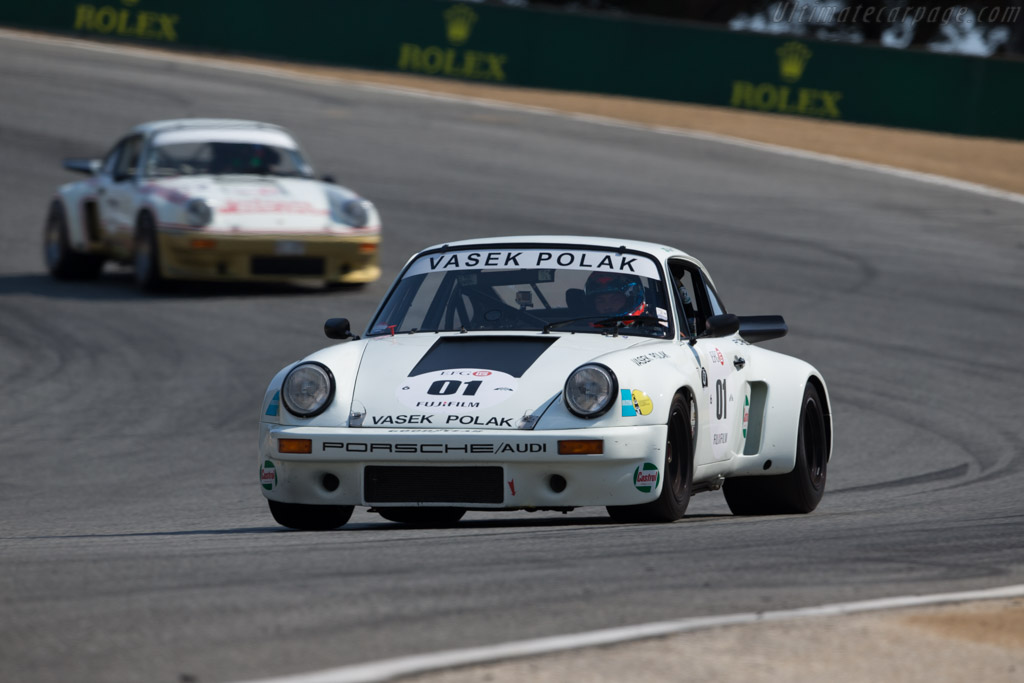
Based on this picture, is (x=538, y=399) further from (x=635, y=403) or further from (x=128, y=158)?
(x=128, y=158)

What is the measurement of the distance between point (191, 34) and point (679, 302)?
28260 mm

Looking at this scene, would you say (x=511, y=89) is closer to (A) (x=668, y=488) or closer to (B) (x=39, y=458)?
(B) (x=39, y=458)

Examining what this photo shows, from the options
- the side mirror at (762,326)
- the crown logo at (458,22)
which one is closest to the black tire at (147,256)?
the side mirror at (762,326)

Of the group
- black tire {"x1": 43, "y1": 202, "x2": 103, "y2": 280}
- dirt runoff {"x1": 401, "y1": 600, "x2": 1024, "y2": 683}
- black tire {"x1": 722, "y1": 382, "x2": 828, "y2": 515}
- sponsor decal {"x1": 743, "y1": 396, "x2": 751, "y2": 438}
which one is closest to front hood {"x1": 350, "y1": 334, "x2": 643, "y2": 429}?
sponsor decal {"x1": 743, "y1": 396, "x2": 751, "y2": 438}

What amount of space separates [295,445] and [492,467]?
82 centimetres

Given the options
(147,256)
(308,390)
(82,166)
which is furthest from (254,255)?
(308,390)

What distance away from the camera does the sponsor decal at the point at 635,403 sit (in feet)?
21.6

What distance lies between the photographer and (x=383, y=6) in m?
32.2

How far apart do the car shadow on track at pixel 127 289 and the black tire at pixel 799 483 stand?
896 centimetres

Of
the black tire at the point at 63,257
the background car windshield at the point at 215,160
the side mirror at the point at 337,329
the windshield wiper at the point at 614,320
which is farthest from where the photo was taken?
the black tire at the point at 63,257

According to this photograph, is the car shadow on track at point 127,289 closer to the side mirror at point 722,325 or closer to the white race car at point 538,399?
the white race car at point 538,399

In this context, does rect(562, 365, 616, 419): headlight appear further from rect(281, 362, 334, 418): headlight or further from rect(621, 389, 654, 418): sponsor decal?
rect(281, 362, 334, 418): headlight

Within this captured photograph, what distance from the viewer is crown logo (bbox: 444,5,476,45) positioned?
104 ft

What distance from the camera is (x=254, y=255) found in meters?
15.9
